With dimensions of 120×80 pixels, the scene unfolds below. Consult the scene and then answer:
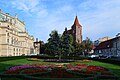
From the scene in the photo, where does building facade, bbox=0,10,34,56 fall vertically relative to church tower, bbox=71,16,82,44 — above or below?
below

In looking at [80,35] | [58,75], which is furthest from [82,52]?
[58,75]

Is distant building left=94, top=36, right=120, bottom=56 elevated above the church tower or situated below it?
below

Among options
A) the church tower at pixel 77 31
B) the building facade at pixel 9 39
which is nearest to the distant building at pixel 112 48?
the building facade at pixel 9 39

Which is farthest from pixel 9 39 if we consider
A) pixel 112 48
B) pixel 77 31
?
pixel 77 31

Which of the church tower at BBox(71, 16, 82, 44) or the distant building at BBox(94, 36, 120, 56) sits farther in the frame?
the church tower at BBox(71, 16, 82, 44)

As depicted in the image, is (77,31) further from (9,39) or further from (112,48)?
(9,39)

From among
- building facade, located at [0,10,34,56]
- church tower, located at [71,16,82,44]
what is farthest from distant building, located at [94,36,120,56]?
church tower, located at [71,16,82,44]

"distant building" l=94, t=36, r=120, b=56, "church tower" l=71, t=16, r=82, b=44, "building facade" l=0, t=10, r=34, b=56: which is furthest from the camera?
"church tower" l=71, t=16, r=82, b=44

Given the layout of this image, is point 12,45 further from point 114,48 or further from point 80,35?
point 80,35

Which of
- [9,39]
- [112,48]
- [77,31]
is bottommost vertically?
[112,48]

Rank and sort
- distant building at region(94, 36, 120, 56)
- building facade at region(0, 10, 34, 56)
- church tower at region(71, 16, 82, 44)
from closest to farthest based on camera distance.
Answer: distant building at region(94, 36, 120, 56) → building facade at region(0, 10, 34, 56) → church tower at region(71, 16, 82, 44)

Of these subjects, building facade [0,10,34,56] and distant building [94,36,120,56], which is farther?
building facade [0,10,34,56]

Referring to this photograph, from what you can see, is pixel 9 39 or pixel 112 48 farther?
pixel 9 39

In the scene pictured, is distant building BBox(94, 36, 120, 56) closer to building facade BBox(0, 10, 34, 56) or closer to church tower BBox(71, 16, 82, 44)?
building facade BBox(0, 10, 34, 56)
